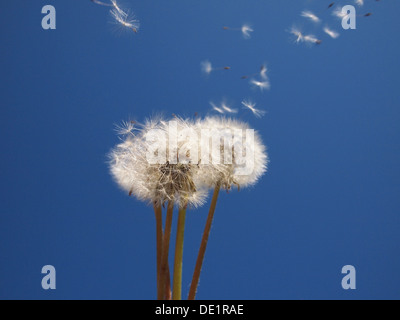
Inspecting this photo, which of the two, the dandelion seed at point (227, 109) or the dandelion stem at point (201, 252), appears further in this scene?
the dandelion seed at point (227, 109)

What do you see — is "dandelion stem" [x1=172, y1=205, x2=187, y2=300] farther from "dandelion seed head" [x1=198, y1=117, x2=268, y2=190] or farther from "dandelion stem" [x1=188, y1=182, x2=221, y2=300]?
"dandelion seed head" [x1=198, y1=117, x2=268, y2=190]

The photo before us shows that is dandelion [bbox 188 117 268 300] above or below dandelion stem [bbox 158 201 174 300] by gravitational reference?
above

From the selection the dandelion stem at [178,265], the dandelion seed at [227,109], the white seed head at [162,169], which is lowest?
the dandelion stem at [178,265]

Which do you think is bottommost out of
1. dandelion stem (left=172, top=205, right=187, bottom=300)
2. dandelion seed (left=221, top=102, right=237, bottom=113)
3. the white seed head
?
dandelion stem (left=172, top=205, right=187, bottom=300)

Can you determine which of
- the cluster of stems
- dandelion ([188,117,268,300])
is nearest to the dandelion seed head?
dandelion ([188,117,268,300])

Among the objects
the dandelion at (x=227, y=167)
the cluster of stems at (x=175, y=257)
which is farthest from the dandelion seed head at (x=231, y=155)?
the cluster of stems at (x=175, y=257)

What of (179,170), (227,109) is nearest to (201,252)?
(179,170)

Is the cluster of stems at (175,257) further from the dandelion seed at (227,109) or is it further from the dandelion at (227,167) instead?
the dandelion seed at (227,109)
